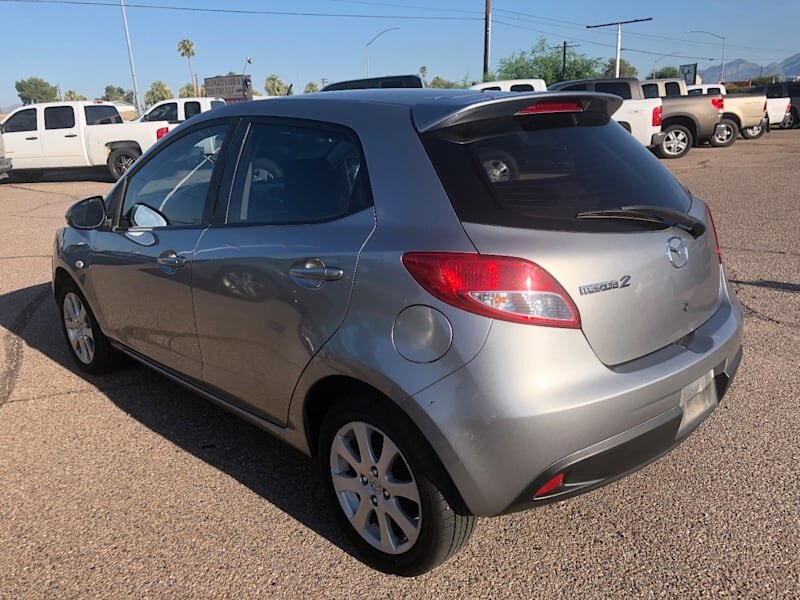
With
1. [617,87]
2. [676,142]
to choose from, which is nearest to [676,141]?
[676,142]

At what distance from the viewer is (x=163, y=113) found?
16891mm

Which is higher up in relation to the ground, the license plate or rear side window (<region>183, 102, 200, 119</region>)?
rear side window (<region>183, 102, 200, 119</region>)

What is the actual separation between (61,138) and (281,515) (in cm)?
1645

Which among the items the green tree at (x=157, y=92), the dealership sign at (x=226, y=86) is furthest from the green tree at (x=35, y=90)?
the dealership sign at (x=226, y=86)

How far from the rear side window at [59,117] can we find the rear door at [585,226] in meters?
16.9

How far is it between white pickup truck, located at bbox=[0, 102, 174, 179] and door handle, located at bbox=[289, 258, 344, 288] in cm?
1517

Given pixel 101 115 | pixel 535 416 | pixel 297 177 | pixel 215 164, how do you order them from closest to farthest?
1. pixel 535 416
2. pixel 297 177
3. pixel 215 164
4. pixel 101 115

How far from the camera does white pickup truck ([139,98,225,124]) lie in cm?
1653

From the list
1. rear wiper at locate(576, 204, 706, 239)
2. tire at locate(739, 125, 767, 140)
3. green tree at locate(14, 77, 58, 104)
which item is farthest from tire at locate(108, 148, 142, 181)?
green tree at locate(14, 77, 58, 104)

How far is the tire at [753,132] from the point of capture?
2132 centimetres

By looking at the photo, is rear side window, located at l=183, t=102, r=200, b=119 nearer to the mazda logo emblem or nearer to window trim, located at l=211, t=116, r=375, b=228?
window trim, located at l=211, t=116, r=375, b=228

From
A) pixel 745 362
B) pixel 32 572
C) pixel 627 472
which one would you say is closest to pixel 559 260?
pixel 627 472

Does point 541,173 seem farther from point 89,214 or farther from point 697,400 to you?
point 89,214

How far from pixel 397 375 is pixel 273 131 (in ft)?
4.55
